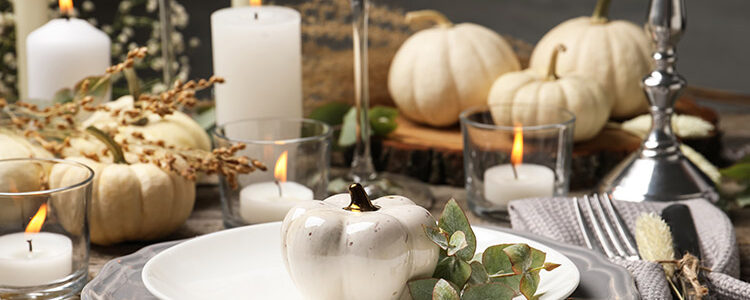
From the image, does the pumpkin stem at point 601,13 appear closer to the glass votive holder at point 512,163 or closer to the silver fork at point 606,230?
the glass votive holder at point 512,163

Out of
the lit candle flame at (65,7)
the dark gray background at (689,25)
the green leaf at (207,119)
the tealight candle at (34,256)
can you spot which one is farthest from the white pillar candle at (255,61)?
the dark gray background at (689,25)

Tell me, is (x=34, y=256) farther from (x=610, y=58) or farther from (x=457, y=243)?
(x=610, y=58)

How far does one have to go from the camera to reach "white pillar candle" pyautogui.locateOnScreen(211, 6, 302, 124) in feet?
3.47

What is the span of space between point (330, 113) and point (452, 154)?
0.24 meters

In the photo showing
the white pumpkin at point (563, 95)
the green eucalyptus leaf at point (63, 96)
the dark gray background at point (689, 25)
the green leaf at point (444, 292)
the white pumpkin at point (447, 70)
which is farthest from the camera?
the dark gray background at point (689, 25)

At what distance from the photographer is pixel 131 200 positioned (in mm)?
873

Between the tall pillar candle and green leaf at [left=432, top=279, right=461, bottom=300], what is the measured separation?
2.68 ft

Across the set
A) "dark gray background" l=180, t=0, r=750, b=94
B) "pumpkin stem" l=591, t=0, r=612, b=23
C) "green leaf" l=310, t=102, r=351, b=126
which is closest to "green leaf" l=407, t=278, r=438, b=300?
"green leaf" l=310, t=102, r=351, b=126

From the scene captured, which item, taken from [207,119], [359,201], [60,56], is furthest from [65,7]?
[359,201]

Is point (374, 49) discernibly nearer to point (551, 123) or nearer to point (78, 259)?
point (551, 123)

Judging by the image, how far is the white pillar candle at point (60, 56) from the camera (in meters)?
1.16

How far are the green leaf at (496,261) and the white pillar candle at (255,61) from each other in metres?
0.58

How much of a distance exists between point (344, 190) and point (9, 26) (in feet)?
3.00

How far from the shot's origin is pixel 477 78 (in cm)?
128
